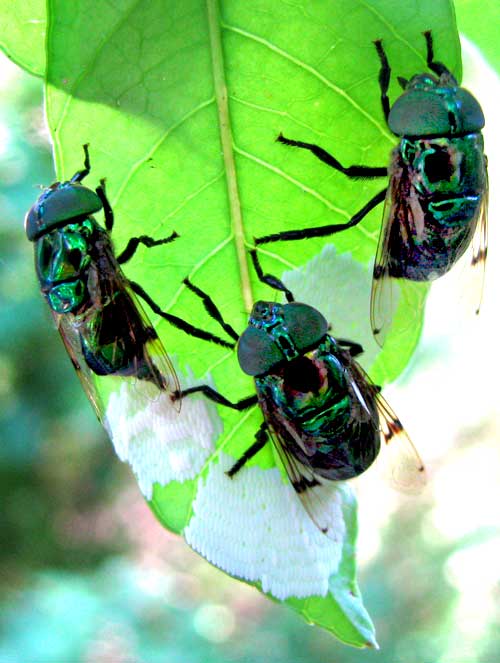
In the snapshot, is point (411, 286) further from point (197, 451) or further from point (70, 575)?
point (70, 575)

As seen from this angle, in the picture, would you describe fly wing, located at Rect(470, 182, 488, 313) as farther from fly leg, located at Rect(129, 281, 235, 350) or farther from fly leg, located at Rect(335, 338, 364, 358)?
fly leg, located at Rect(129, 281, 235, 350)

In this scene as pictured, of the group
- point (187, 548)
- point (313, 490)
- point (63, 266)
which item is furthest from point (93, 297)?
point (187, 548)

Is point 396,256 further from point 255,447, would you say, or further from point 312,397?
point 255,447

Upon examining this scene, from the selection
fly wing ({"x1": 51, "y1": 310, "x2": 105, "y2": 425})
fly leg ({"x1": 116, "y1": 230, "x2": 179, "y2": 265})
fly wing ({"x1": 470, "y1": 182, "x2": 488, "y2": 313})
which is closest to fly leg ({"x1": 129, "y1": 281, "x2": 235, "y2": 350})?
fly leg ({"x1": 116, "y1": 230, "x2": 179, "y2": 265})

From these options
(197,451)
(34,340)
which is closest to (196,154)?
(197,451)

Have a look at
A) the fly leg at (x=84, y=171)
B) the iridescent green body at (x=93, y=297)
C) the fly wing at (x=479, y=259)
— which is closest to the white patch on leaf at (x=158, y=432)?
the iridescent green body at (x=93, y=297)
